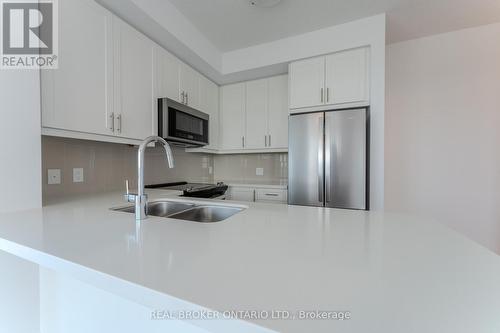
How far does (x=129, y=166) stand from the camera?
210 centimetres

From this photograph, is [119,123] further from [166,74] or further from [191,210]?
[191,210]

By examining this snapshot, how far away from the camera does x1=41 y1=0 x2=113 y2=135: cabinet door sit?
1260 mm

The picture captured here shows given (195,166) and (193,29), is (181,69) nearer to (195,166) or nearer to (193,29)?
(193,29)

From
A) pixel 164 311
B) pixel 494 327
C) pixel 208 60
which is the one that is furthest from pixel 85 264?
pixel 208 60

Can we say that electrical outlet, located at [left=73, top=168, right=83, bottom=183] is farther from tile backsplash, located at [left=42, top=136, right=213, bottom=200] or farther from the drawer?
the drawer

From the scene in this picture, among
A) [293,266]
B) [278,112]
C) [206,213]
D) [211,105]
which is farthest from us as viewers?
[211,105]

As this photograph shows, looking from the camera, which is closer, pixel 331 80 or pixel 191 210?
pixel 191 210

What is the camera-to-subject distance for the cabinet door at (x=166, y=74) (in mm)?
1995

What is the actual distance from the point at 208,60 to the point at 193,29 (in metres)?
0.33

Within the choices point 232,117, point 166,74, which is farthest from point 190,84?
point 232,117

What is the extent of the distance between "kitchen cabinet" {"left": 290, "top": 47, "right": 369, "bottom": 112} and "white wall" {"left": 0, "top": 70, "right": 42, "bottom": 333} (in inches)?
80.8

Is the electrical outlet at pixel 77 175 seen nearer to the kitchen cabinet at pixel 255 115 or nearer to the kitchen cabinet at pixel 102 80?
the kitchen cabinet at pixel 102 80

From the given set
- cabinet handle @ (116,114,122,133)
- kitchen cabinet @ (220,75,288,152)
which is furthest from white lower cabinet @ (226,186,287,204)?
cabinet handle @ (116,114,122,133)

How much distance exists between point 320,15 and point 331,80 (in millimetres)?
571
